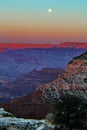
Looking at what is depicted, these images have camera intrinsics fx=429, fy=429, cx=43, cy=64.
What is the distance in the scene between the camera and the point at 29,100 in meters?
119

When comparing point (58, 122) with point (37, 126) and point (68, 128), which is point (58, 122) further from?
point (37, 126)

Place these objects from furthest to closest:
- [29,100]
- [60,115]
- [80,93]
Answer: [29,100], [80,93], [60,115]

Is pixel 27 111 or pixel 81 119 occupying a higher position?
pixel 27 111

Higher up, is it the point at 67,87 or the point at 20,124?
the point at 67,87

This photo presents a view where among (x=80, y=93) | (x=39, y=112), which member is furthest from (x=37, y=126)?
(x=80, y=93)

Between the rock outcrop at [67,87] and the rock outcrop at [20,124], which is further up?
the rock outcrop at [67,87]

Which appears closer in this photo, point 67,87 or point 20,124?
point 20,124

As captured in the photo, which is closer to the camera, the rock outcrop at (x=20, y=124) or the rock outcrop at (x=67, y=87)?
the rock outcrop at (x=20, y=124)

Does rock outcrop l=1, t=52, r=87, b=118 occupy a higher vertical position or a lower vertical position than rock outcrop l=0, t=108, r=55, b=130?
higher

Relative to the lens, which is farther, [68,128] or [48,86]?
[48,86]

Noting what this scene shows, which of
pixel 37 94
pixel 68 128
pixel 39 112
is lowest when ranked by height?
pixel 68 128

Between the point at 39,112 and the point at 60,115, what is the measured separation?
44.8 m

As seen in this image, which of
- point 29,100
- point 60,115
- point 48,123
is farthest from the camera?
point 29,100

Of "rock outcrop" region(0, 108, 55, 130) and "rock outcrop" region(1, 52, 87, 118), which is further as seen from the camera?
"rock outcrop" region(1, 52, 87, 118)
